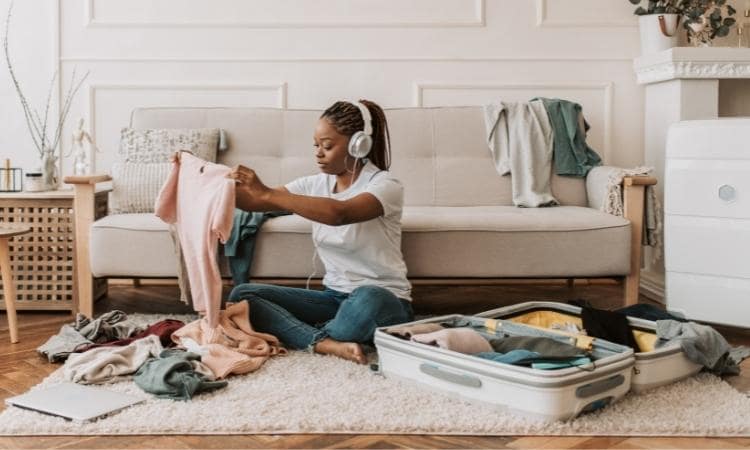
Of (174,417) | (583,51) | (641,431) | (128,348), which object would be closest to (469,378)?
(641,431)

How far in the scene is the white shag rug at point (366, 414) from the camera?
205 cm

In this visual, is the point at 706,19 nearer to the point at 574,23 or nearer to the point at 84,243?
the point at 574,23

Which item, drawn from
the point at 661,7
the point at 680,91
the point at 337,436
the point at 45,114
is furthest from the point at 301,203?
the point at 661,7

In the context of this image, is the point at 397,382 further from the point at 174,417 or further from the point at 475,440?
the point at 174,417

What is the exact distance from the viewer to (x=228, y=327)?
2686mm

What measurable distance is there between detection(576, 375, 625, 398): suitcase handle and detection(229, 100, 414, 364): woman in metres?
0.71

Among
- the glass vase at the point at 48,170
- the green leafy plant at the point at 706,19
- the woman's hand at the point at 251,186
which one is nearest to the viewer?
the woman's hand at the point at 251,186

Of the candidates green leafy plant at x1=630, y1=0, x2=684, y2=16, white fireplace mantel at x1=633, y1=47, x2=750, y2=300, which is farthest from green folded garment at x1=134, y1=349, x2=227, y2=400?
green leafy plant at x1=630, y1=0, x2=684, y2=16

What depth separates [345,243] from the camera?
8.95ft

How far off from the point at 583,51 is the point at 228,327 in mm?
2442

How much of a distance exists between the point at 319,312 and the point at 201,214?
52cm

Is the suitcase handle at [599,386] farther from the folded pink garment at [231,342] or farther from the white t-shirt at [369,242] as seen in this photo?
the folded pink garment at [231,342]

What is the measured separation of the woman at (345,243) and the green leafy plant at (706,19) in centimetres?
184

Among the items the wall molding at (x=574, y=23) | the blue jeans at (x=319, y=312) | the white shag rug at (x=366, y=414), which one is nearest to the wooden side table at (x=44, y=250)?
the blue jeans at (x=319, y=312)
